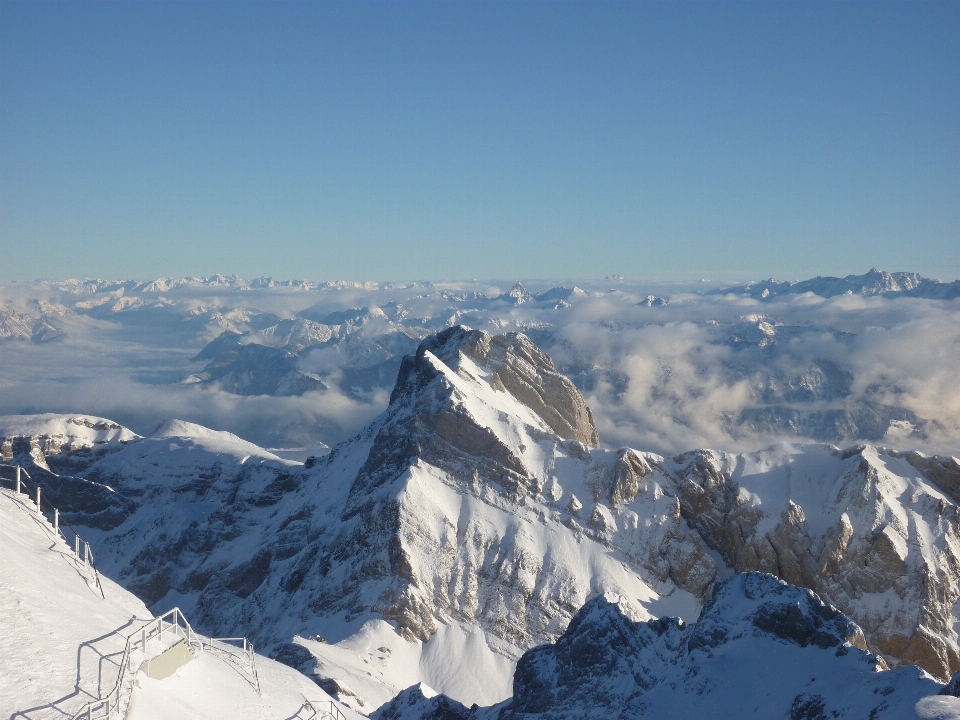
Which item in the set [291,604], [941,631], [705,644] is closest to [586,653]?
[705,644]

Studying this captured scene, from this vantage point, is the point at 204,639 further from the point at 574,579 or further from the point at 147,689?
Answer: the point at 574,579

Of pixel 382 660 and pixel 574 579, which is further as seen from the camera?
pixel 574 579

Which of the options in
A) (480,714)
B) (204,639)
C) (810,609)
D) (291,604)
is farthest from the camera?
(291,604)

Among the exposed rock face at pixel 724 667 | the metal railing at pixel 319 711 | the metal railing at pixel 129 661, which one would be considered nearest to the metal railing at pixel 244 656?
the metal railing at pixel 319 711

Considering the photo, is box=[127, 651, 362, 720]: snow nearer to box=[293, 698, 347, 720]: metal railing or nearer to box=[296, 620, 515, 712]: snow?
box=[293, 698, 347, 720]: metal railing

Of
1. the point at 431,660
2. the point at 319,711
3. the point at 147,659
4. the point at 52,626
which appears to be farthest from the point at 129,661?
the point at 431,660
